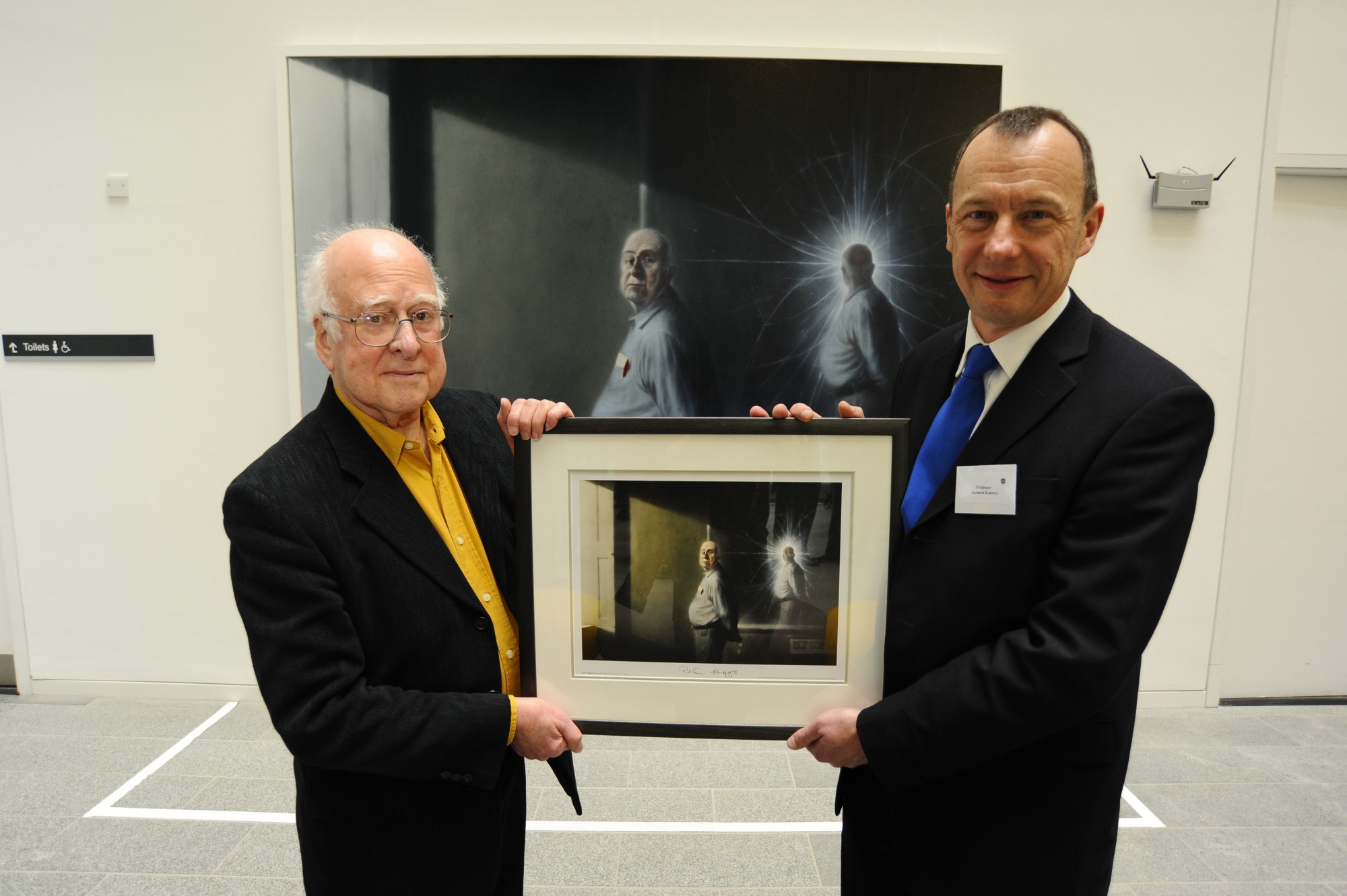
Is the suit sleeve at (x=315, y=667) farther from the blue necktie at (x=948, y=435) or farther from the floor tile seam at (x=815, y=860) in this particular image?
the floor tile seam at (x=815, y=860)

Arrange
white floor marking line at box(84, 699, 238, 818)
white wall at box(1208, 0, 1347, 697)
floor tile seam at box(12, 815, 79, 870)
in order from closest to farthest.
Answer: floor tile seam at box(12, 815, 79, 870) < white floor marking line at box(84, 699, 238, 818) < white wall at box(1208, 0, 1347, 697)

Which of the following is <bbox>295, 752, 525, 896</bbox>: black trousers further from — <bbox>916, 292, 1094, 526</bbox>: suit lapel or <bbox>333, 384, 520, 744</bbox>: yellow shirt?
<bbox>916, 292, 1094, 526</bbox>: suit lapel

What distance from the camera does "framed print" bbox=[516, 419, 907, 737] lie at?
1.32 m

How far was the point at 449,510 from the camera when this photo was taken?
147 cm

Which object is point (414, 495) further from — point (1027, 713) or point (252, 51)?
point (252, 51)

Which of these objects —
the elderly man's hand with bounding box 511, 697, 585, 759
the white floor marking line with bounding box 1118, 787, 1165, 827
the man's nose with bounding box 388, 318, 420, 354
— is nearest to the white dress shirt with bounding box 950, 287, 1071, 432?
A: the elderly man's hand with bounding box 511, 697, 585, 759

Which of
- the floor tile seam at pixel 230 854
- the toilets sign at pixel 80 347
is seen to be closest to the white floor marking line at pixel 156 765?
the floor tile seam at pixel 230 854

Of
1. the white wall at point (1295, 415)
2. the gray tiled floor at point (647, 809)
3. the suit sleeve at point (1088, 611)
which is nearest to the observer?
the suit sleeve at point (1088, 611)

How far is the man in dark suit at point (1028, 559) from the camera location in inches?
45.6

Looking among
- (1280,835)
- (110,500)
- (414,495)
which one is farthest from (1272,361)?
(110,500)

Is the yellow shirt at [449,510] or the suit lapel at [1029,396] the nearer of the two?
the suit lapel at [1029,396]

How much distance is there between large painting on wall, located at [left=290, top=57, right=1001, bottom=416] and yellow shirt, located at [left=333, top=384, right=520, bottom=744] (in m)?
2.07

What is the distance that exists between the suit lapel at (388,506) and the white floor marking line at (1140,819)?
2.95 metres

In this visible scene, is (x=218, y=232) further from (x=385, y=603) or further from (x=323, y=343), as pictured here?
(x=385, y=603)
